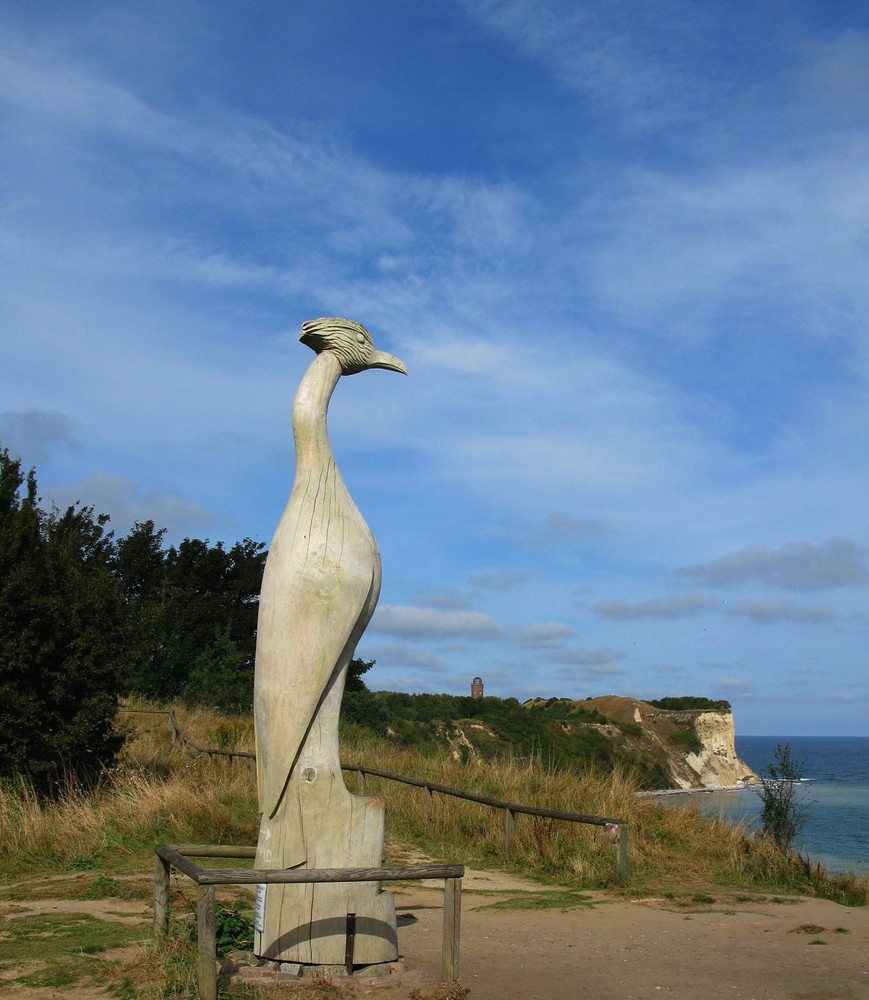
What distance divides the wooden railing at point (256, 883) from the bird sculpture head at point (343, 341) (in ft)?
10.6

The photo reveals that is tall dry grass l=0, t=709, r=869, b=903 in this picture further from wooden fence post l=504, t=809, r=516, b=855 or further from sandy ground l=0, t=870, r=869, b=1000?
sandy ground l=0, t=870, r=869, b=1000

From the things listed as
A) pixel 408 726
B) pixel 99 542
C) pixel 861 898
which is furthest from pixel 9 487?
pixel 408 726

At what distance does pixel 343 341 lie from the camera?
22.5ft

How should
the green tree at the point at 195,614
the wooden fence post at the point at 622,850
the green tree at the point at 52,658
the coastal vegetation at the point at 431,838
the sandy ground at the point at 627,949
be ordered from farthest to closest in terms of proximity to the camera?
1. the green tree at the point at 195,614
2. the green tree at the point at 52,658
3. the wooden fence post at the point at 622,850
4. the coastal vegetation at the point at 431,838
5. the sandy ground at the point at 627,949

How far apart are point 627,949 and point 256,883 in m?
3.14

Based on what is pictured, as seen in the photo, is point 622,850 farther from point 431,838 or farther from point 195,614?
point 195,614

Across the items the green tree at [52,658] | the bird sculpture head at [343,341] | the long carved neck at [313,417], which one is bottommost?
the green tree at [52,658]

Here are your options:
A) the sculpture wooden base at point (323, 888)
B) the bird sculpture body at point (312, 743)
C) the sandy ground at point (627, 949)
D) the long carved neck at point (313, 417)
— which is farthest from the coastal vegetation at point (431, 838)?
the long carved neck at point (313, 417)

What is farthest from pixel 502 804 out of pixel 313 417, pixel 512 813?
pixel 313 417

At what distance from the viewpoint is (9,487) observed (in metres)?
14.5

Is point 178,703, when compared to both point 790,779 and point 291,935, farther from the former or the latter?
point 291,935

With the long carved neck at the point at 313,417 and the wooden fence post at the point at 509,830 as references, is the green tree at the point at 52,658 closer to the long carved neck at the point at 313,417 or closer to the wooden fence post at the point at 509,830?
the wooden fence post at the point at 509,830

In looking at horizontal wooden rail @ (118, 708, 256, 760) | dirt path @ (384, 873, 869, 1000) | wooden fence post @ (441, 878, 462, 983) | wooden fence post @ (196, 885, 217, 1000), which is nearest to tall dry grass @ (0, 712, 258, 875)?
horizontal wooden rail @ (118, 708, 256, 760)

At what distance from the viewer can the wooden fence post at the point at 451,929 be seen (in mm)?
5770
